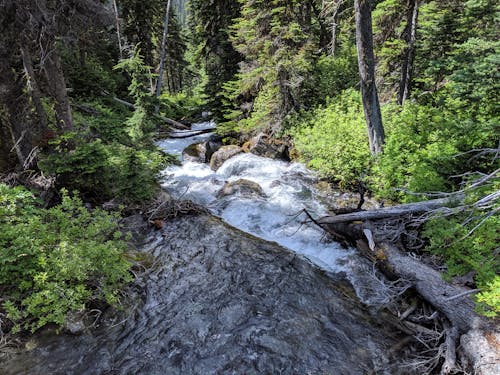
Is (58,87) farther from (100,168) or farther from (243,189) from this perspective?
(243,189)

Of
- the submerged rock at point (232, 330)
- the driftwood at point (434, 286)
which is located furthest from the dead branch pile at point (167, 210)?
the driftwood at point (434, 286)

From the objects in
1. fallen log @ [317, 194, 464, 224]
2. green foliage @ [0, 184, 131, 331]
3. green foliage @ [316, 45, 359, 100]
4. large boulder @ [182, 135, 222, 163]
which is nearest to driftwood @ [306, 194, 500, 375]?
fallen log @ [317, 194, 464, 224]

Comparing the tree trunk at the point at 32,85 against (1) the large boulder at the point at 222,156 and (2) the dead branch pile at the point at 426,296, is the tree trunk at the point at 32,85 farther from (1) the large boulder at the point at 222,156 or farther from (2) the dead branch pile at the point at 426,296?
(2) the dead branch pile at the point at 426,296

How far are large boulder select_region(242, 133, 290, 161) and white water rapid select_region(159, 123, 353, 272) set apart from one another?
0.40m

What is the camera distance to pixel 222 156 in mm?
14617

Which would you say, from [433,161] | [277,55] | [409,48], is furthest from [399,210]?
[277,55]

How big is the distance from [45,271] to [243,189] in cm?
678

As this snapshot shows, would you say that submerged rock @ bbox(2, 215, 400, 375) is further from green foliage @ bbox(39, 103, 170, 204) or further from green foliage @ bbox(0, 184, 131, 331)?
green foliage @ bbox(39, 103, 170, 204)

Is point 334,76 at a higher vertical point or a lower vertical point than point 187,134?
higher

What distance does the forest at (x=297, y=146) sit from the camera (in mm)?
4480

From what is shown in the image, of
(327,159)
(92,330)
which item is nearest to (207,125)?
(327,159)

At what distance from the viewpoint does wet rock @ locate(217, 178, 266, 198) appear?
1034cm

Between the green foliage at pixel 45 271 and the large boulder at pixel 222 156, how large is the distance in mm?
9525

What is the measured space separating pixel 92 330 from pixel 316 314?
377 centimetres
